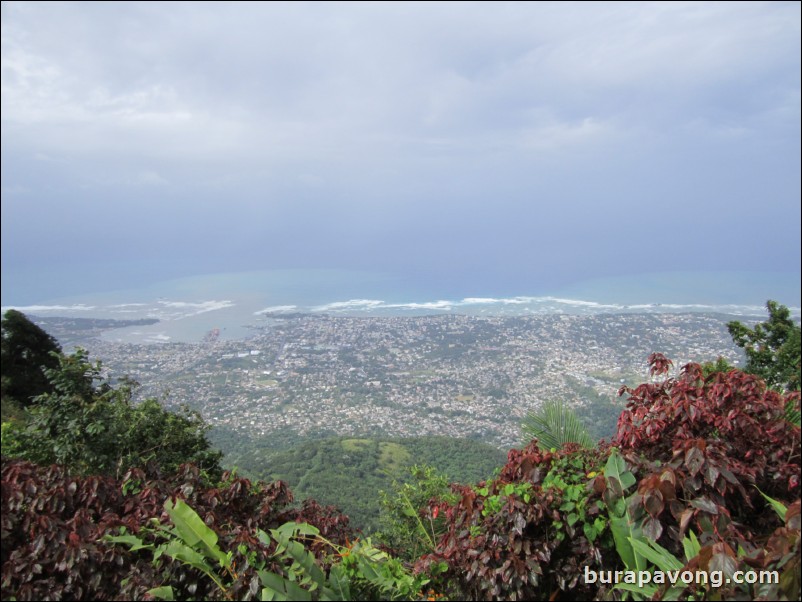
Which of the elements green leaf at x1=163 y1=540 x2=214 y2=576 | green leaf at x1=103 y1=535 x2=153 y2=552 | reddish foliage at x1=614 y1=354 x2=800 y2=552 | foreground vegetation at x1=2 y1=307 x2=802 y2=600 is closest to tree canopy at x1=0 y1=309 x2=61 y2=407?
foreground vegetation at x1=2 y1=307 x2=802 y2=600

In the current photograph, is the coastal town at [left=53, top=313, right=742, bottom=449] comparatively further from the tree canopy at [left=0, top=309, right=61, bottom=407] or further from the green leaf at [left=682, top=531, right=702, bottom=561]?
the green leaf at [left=682, top=531, right=702, bottom=561]

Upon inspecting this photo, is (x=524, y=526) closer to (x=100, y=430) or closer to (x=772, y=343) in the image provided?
(x=100, y=430)

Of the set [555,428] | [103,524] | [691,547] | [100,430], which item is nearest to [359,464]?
[100,430]

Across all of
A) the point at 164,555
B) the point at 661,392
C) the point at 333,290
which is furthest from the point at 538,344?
the point at 333,290

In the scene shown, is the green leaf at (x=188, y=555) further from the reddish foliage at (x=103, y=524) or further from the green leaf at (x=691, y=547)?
the green leaf at (x=691, y=547)

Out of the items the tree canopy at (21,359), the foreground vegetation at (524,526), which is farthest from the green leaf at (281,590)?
the tree canopy at (21,359)

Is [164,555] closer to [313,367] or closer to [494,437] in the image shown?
[494,437]
